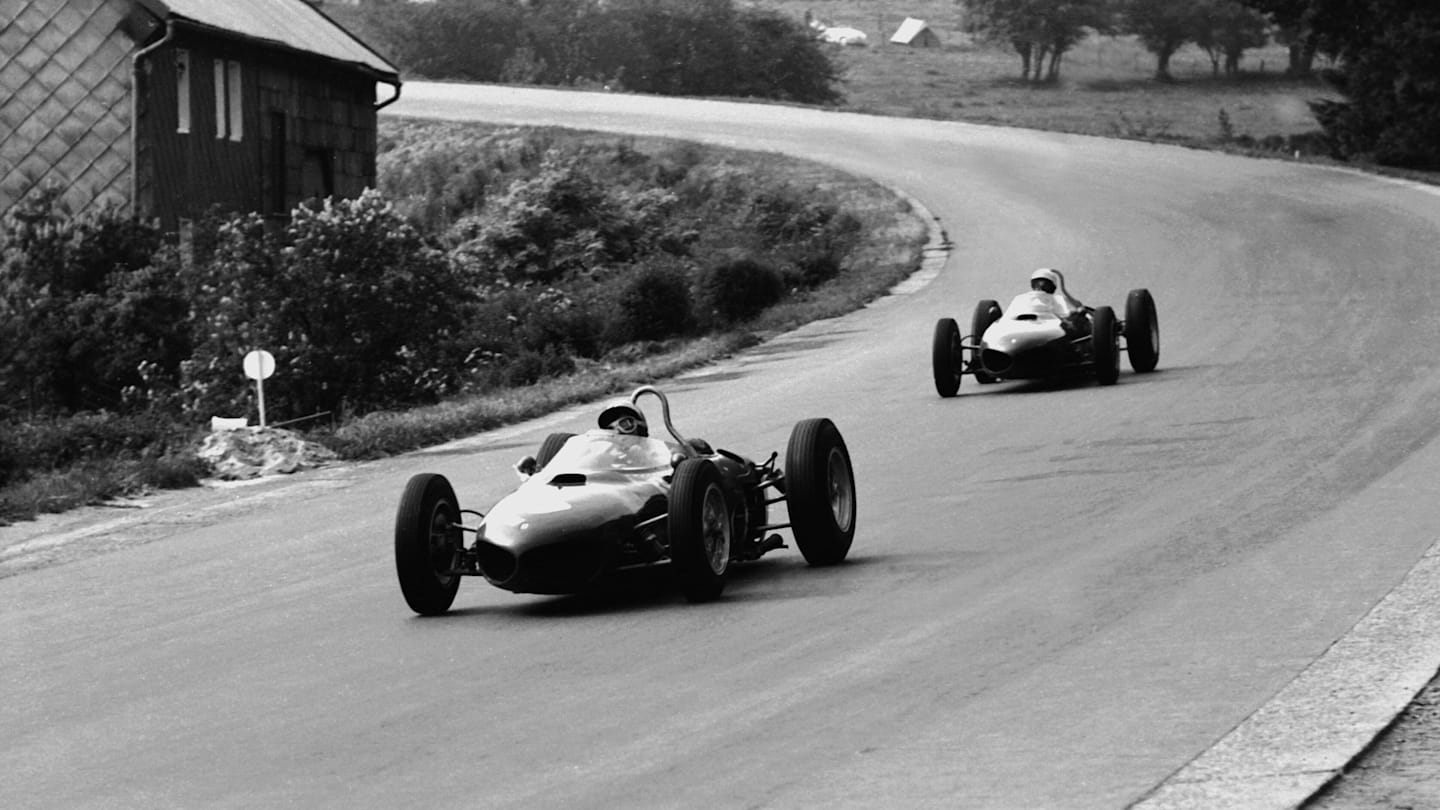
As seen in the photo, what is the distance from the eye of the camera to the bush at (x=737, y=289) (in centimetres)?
3203

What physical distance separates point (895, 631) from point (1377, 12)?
41433mm

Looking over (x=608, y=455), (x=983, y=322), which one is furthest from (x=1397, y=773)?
(x=983, y=322)

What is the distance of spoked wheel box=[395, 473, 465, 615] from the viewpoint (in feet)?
35.1

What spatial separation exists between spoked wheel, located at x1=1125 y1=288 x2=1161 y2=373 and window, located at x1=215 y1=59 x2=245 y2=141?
17.5 metres

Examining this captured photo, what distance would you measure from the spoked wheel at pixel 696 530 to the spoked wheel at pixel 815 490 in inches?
29.7

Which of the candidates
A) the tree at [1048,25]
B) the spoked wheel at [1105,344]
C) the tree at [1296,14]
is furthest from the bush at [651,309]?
the tree at [1048,25]

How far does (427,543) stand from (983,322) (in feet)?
37.5

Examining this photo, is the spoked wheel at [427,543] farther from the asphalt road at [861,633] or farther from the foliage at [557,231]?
the foliage at [557,231]

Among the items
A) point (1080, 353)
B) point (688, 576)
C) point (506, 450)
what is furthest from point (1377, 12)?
point (688, 576)

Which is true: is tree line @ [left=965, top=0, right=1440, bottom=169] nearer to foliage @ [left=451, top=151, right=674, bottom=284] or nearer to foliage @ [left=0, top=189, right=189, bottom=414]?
foliage @ [left=451, top=151, right=674, bottom=284]

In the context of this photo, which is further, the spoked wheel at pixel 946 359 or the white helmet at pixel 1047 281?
the white helmet at pixel 1047 281

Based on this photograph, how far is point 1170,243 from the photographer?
3491cm

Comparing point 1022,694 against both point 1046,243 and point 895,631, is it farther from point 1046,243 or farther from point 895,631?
point 1046,243

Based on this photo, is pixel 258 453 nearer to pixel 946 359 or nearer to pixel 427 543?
pixel 946 359
